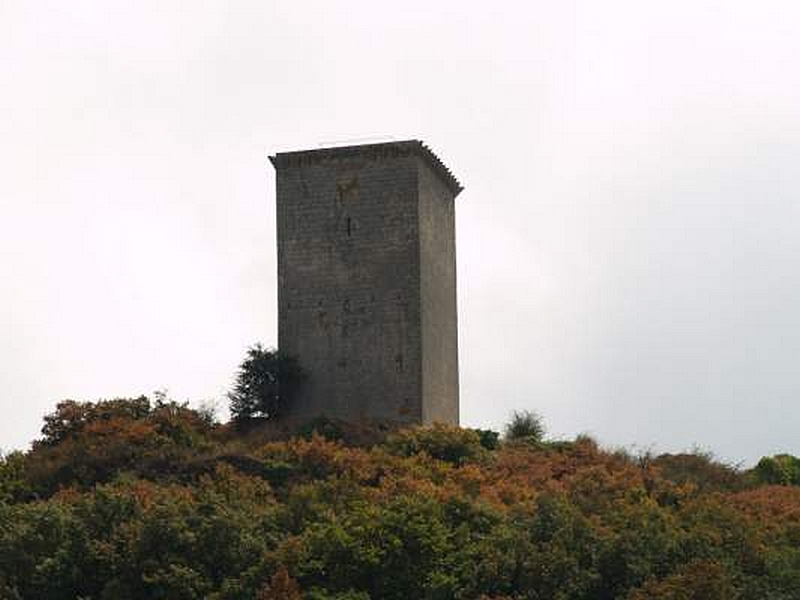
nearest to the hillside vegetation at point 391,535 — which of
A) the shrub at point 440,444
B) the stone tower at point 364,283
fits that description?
the shrub at point 440,444

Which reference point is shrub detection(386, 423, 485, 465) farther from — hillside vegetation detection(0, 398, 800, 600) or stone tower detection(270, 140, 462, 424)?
stone tower detection(270, 140, 462, 424)

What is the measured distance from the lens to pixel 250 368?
53.5m

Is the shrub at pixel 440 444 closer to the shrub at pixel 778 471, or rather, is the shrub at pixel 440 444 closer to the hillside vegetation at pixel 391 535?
the hillside vegetation at pixel 391 535

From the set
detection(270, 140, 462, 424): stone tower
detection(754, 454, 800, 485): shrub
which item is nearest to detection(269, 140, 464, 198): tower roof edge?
detection(270, 140, 462, 424): stone tower

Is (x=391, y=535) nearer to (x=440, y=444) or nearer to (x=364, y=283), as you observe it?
(x=440, y=444)

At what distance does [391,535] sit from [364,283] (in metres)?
15.8

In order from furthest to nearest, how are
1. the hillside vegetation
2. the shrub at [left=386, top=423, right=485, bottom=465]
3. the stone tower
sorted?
the stone tower, the shrub at [left=386, top=423, right=485, bottom=465], the hillside vegetation

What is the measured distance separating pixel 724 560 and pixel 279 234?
20.3 meters

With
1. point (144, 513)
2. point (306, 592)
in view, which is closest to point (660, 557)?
point (306, 592)

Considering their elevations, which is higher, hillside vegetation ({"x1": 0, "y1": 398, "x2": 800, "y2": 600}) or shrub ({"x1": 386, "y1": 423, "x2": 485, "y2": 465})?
shrub ({"x1": 386, "y1": 423, "x2": 485, "y2": 465})

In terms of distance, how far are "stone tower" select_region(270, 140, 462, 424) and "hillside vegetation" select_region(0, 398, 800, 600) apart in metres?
5.70

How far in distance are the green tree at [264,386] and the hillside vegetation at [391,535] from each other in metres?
5.97

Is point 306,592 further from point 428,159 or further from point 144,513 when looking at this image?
point 428,159

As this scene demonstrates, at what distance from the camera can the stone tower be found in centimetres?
5278
